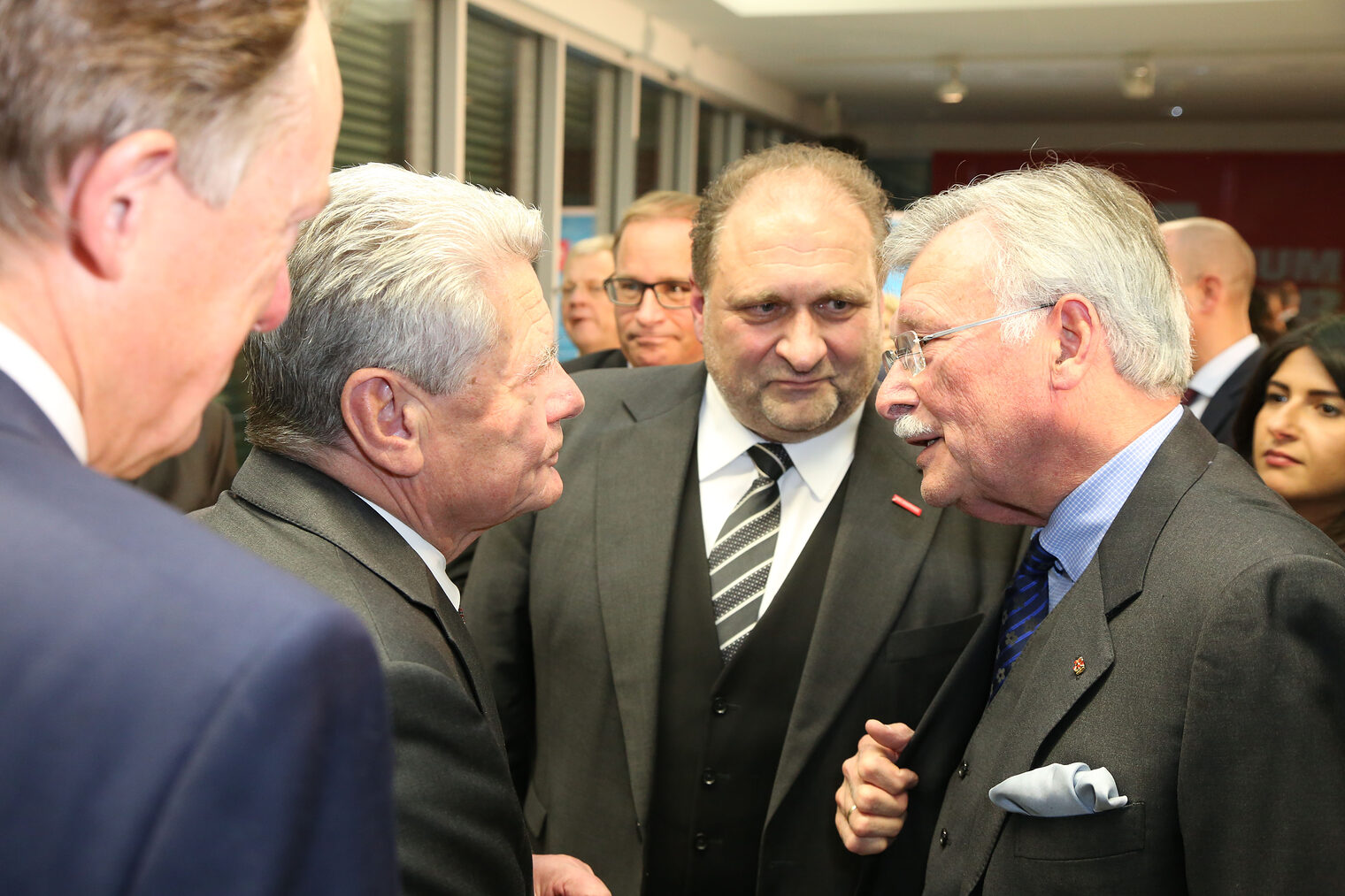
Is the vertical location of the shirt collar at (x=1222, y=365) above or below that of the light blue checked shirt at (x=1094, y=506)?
above

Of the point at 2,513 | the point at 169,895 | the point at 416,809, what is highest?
the point at 2,513

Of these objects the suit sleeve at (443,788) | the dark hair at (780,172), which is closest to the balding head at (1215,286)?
the dark hair at (780,172)

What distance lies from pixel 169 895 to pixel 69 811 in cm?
6

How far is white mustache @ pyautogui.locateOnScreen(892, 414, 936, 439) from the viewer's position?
1652mm

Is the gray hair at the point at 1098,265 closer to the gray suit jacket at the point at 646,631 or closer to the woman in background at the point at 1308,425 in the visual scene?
the gray suit jacket at the point at 646,631

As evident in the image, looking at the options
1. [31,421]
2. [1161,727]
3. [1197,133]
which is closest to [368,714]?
[31,421]

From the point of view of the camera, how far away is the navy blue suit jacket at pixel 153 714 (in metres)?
0.50

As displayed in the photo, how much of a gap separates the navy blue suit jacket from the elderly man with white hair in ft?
1.64

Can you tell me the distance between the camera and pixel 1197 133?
12.1 meters

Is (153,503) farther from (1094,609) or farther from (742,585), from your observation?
(742,585)

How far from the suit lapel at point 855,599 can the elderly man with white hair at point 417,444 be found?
0.61 meters

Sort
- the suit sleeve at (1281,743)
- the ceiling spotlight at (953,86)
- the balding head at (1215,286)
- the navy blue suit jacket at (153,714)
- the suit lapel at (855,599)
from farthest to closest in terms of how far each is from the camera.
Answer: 1. the ceiling spotlight at (953,86)
2. the balding head at (1215,286)
3. the suit lapel at (855,599)
4. the suit sleeve at (1281,743)
5. the navy blue suit jacket at (153,714)

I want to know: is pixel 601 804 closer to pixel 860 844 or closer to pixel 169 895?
pixel 860 844

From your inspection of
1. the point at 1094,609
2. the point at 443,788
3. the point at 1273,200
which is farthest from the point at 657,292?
the point at 1273,200
